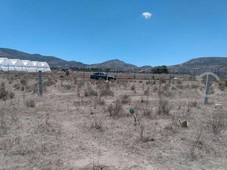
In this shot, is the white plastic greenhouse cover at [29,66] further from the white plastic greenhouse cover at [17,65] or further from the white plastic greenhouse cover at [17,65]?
the white plastic greenhouse cover at [17,65]

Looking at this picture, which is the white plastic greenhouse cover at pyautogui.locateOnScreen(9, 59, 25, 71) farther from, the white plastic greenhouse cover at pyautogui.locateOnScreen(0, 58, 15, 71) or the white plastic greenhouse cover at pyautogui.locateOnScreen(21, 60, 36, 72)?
the white plastic greenhouse cover at pyautogui.locateOnScreen(21, 60, 36, 72)

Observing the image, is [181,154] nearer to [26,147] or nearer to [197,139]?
[197,139]

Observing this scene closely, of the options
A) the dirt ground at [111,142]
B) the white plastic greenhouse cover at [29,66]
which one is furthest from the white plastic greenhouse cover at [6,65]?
the dirt ground at [111,142]

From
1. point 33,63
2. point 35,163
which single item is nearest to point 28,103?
point 35,163

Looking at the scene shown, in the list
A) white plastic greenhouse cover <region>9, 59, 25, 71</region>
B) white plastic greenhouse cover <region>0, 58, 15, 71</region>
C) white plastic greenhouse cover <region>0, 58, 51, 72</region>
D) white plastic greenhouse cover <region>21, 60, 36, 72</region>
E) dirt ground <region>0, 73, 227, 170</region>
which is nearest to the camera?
dirt ground <region>0, 73, 227, 170</region>

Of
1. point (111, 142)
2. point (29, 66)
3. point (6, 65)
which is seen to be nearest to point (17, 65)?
point (6, 65)

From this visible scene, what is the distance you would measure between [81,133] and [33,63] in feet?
290

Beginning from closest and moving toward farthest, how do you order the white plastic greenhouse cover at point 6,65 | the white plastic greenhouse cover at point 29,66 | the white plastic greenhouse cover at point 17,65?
the white plastic greenhouse cover at point 6,65 < the white plastic greenhouse cover at point 17,65 < the white plastic greenhouse cover at point 29,66

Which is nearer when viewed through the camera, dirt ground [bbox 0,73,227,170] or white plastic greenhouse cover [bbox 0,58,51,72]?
dirt ground [bbox 0,73,227,170]

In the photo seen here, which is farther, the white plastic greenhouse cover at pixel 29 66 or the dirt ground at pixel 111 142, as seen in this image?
the white plastic greenhouse cover at pixel 29 66

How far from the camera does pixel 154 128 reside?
8.93 metres

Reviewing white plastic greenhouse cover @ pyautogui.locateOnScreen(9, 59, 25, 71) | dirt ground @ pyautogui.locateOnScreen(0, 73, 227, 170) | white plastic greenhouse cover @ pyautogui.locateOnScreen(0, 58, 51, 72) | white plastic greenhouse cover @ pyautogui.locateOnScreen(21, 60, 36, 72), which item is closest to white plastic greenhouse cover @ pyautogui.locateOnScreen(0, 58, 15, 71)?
white plastic greenhouse cover @ pyautogui.locateOnScreen(0, 58, 51, 72)

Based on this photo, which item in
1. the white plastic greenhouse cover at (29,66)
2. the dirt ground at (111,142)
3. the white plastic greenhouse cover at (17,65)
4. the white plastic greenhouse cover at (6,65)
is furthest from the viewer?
the white plastic greenhouse cover at (29,66)

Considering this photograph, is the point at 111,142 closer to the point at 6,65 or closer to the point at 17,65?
the point at 6,65
